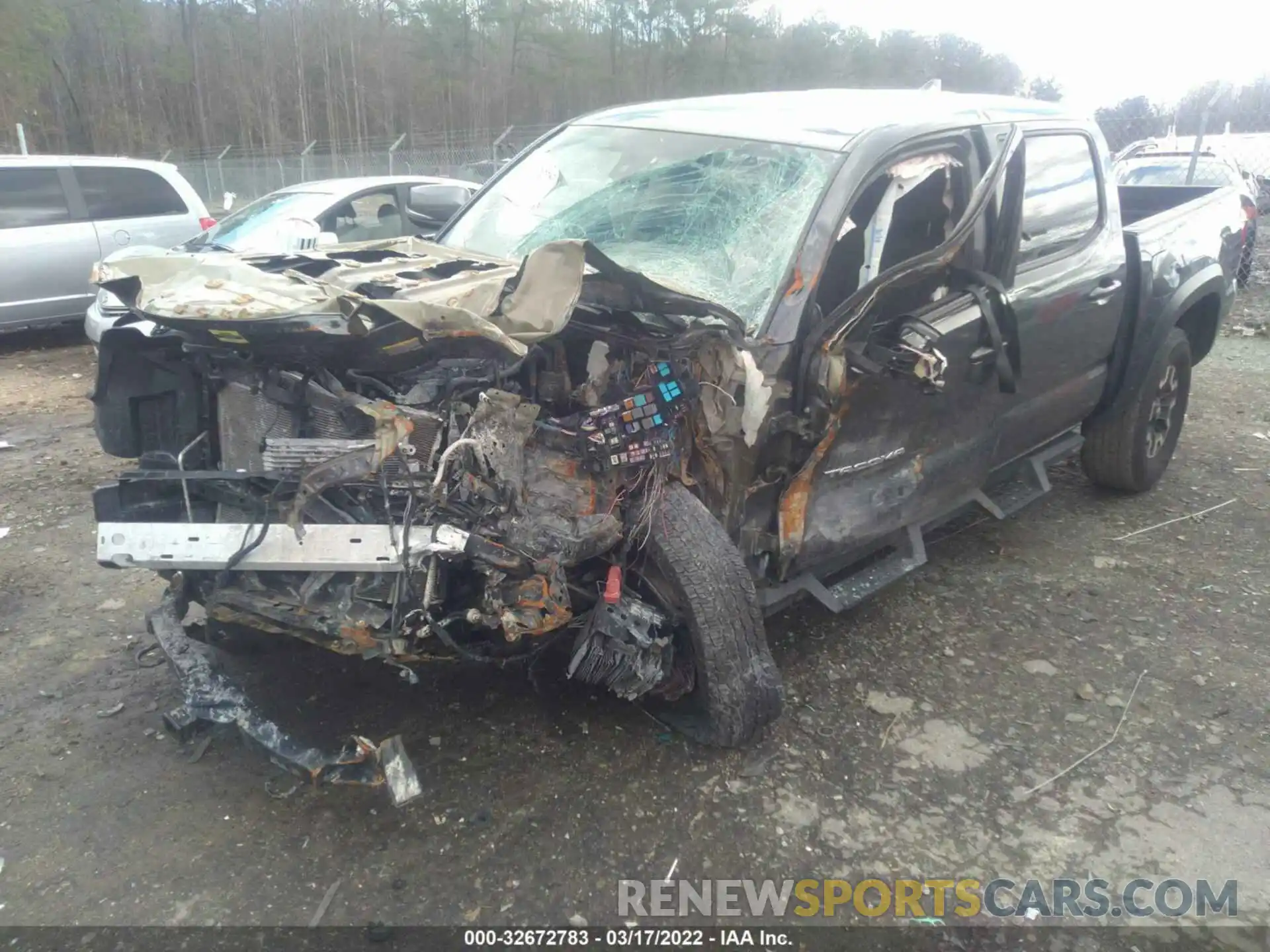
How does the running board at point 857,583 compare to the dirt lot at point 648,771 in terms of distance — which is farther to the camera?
A: the running board at point 857,583

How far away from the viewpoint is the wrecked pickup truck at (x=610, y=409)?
238 centimetres

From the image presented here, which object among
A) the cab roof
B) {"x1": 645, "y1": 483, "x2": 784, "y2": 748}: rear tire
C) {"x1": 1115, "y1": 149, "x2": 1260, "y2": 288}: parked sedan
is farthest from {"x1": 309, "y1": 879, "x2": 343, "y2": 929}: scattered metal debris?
{"x1": 1115, "y1": 149, "x2": 1260, "y2": 288}: parked sedan

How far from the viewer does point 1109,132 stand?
50.3ft

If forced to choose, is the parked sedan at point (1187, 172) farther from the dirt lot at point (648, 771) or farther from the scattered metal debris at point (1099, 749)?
the scattered metal debris at point (1099, 749)

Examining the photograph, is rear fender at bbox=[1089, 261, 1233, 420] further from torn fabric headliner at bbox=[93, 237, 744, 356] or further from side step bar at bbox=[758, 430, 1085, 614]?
torn fabric headliner at bbox=[93, 237, 744, 356]

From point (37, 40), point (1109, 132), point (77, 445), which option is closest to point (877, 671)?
point (77, 445)

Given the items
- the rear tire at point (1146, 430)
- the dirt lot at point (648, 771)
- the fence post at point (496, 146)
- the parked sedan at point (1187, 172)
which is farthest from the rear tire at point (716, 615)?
the fence post at point (496, 146)

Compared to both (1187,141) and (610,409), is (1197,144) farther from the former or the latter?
(610,409)

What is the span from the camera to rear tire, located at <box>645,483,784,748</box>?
102 inches

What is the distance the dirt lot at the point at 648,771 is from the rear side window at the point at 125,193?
18.0ft

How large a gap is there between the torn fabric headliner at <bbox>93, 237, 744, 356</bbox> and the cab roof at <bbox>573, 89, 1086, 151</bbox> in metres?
1.01

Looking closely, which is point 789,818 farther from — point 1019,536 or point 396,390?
point 1019,536

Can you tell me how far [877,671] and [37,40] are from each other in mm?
31474

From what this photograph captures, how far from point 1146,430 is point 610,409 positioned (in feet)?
11.3
